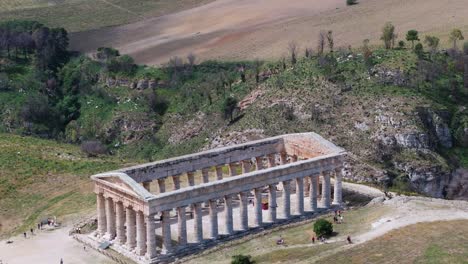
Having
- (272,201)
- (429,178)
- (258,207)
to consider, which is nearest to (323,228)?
(272,201)

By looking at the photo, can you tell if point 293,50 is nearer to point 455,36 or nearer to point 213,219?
A: point 455,36

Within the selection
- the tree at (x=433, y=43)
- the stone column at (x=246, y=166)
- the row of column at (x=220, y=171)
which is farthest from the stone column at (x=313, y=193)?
the tree at (x=433, y=43)

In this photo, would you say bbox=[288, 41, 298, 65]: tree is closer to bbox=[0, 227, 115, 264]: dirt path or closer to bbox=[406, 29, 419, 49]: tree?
bbox=[406, 29, 419, 49]: tree

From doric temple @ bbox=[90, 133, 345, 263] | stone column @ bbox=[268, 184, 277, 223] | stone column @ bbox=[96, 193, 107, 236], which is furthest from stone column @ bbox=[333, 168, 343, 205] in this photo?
stone column @ bbox=[96, 193, 107, 236]

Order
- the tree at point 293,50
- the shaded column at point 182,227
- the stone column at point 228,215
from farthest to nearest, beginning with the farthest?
1. the tree at point 293,50
2. the stone column at point 228,215
3. the shaded column at point 182,227

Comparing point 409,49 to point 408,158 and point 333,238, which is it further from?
point 333,238

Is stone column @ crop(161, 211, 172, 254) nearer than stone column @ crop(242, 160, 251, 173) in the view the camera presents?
Yes

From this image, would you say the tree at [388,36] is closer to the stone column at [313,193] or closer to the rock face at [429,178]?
the rock face at [429,178]
